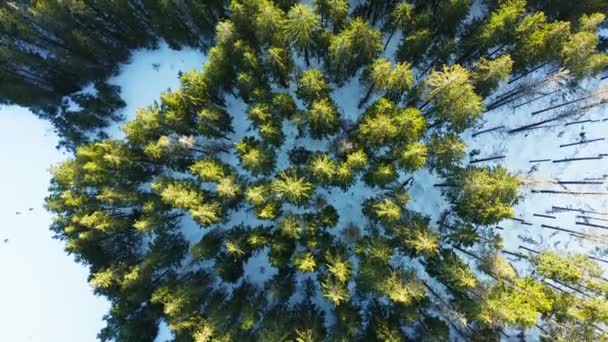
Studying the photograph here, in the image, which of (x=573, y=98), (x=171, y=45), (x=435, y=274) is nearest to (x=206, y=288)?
(x=435, y=274)

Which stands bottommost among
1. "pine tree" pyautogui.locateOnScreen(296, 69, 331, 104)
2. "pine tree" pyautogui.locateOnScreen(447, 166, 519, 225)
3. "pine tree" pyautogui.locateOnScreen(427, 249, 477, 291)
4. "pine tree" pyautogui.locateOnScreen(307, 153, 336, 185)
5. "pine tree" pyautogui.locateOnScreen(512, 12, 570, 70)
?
"pine tree" pyautogui.locateOnScreen(427, 249, 477, 291)

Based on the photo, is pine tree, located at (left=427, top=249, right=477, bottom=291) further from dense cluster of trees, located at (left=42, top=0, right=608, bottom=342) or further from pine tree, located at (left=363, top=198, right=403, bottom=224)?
pine tree, located at (left=363, top=198, right=403, bottom=224)

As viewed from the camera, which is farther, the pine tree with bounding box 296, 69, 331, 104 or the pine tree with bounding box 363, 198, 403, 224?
the pine tree with bounding box 296, 69, 331, 104

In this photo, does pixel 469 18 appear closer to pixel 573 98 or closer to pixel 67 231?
pixel 573 98

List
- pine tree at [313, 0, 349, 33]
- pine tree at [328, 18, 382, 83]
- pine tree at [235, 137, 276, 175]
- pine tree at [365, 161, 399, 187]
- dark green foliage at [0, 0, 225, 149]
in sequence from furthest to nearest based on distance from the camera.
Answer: dark green foliage at [0, 0, 225, 149] < pine tree at [235, 137, 276, 175] < pine tree at [313, 0, 349, 33] < pine tree at [365, 161, 399, 187] < pine tree at [328, 18, 382, 83]

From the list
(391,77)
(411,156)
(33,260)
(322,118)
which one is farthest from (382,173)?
(33,260)

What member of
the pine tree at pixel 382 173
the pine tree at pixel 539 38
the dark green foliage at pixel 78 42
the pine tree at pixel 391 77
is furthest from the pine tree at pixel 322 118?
the pine tree at pixel 539 38

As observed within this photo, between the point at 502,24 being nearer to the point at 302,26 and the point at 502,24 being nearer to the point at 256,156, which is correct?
the point at 302,26

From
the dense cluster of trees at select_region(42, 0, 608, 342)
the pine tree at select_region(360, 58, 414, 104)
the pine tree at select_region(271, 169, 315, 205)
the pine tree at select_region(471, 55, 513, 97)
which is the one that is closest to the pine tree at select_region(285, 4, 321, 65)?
the dense cluster of trees at select_region(42, 0, 608, 342)
